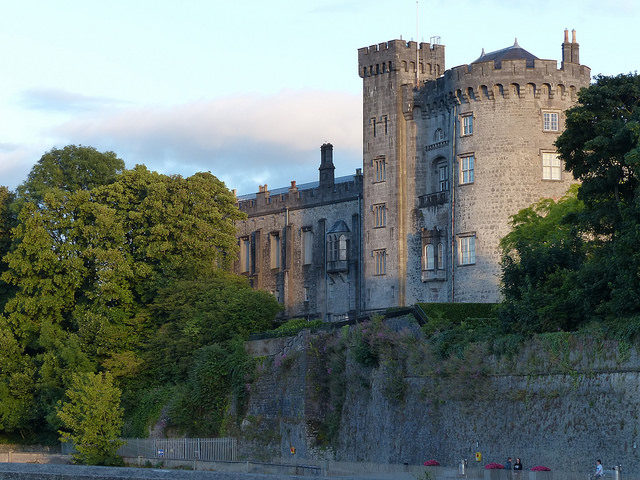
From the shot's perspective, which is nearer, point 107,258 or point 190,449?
point 190,449

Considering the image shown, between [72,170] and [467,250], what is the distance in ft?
83.4

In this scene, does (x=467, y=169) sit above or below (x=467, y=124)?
below

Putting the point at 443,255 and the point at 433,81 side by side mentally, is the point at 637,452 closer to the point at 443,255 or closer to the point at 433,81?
the point at 443,255

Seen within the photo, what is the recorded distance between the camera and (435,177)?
2712 inches

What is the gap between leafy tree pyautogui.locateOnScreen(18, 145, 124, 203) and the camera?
250 ft

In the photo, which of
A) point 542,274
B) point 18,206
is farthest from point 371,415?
point 18,206

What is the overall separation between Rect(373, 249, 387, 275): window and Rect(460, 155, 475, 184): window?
7.03m

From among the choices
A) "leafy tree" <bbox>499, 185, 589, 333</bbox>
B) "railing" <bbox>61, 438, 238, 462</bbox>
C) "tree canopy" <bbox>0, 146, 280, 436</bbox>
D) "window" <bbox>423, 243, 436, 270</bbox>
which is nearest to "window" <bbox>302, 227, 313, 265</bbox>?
"tree canopy" <bbox>0, 146, 280, 436</bbox>

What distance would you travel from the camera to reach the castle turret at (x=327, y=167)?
81.9 meters

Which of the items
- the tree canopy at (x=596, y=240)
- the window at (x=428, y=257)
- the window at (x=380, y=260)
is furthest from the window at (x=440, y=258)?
the tree canopy at (x=596, y=240)

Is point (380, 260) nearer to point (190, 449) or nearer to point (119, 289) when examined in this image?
point (119, 289)

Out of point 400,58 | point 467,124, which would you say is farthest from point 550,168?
point 400,58

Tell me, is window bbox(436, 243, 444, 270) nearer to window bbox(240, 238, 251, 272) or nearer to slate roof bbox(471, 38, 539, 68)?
slate roof bbox(471, 38, 539, 68)

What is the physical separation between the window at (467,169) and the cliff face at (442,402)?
14.1 metres
